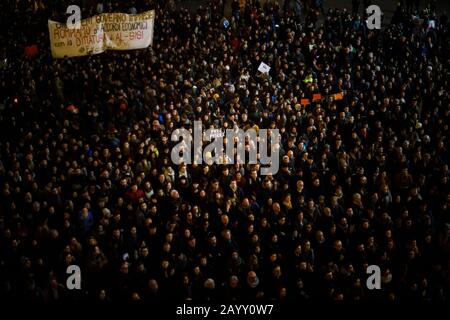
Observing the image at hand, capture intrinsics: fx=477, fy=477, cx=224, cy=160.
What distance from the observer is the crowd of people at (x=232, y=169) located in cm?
808

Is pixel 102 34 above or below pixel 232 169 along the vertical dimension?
above

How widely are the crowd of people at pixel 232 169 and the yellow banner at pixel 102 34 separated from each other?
1.89 ft

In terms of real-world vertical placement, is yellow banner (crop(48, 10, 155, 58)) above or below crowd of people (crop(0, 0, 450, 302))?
above

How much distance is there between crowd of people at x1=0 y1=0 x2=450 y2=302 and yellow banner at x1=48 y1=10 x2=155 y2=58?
576 millimetres

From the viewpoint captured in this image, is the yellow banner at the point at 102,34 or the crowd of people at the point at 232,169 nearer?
the crowd of people at the point at 232,169

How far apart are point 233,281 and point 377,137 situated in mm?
5584

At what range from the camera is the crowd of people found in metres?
8.08

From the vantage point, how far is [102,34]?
14.4 metres

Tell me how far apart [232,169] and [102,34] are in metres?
6.87

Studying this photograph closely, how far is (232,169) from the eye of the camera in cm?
1041

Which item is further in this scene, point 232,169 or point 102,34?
point 102,34

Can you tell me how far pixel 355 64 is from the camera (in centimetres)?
1502

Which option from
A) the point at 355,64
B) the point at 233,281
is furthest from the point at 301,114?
the point at 233,281
